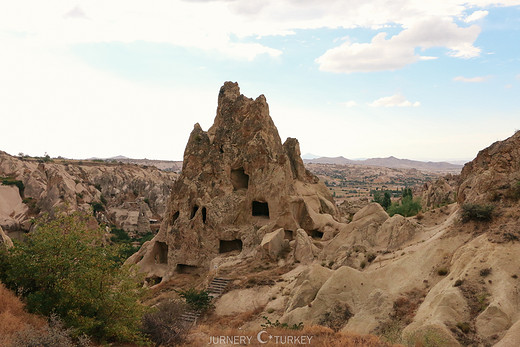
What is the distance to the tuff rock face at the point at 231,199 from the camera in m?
24.4

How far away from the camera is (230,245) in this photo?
25.2m

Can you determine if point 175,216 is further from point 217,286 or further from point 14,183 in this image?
point 14,183

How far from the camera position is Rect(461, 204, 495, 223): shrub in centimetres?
1409

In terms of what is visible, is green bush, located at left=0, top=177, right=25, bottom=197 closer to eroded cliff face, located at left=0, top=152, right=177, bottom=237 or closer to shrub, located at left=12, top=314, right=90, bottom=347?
eroded cliff face, located at left=0, top=152, right=177, bottom=237

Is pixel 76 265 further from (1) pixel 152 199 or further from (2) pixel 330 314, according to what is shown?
(1) pixel 152 199

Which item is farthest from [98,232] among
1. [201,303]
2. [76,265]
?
[201,303]

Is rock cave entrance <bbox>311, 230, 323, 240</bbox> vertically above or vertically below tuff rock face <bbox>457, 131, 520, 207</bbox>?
below

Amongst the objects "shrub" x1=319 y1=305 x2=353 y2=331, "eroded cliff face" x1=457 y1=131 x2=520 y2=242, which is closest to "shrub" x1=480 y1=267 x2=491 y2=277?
"eroded cliff face" x1=457 y1=131 x2=520 y2=242

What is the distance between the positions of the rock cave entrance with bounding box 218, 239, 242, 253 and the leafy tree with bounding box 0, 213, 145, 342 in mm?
14154

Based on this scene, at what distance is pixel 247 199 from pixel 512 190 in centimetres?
1456

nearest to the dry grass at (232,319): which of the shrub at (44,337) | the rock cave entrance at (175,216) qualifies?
the shrub at (44,337)

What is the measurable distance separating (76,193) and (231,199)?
160 feet

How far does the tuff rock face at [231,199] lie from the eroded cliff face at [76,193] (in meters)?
16.8

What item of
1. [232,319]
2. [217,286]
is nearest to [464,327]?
[232,319]
